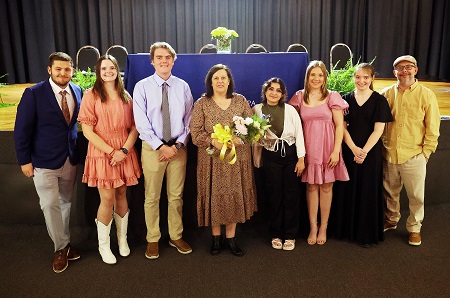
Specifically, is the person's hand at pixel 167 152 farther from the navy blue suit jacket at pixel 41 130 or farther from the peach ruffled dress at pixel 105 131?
the navy blue suit jacket at pixel 41 130

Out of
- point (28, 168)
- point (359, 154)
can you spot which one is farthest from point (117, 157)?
point (359, 154)

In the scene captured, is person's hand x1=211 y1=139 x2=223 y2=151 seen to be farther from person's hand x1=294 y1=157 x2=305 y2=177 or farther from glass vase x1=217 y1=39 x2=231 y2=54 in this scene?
glass vase x1=217 y1=39 x2=231 y2=54

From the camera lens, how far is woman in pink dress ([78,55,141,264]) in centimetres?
284

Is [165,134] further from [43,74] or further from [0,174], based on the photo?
[43,74]

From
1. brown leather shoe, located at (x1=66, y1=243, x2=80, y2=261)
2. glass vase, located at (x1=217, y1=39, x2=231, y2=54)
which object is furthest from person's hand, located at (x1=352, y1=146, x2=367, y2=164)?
glass vase, located at (x1=217, y1=39, x2=231, y2=54)

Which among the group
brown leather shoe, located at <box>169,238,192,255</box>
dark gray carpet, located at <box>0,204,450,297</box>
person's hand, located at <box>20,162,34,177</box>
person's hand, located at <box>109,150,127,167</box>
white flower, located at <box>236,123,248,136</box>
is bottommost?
dark gray carpet, located at <box>0,204,450,297</box>

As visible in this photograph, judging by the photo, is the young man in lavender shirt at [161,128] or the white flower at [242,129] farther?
the young man in lavender shirt at [161,128]

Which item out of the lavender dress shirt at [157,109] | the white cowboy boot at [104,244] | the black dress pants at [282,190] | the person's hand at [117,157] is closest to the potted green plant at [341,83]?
the black dress pants at [282,190]

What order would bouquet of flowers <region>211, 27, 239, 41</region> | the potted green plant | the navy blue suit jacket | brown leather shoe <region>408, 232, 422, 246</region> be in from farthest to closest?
bouquet of flowers <region>211, 27, 239, 41</region>
the potted green plant
brown leather shoe <region>408, 232, 422, 246</region>
the navy blue suit jacket

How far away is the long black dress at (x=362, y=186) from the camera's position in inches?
122

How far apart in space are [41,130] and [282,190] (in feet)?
5.81

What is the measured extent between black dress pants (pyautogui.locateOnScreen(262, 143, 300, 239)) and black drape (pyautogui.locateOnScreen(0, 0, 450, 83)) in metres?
8.04

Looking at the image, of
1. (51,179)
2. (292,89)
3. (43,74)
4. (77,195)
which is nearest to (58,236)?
(51,179)

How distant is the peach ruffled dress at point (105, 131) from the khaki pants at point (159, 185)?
155 millimetres
